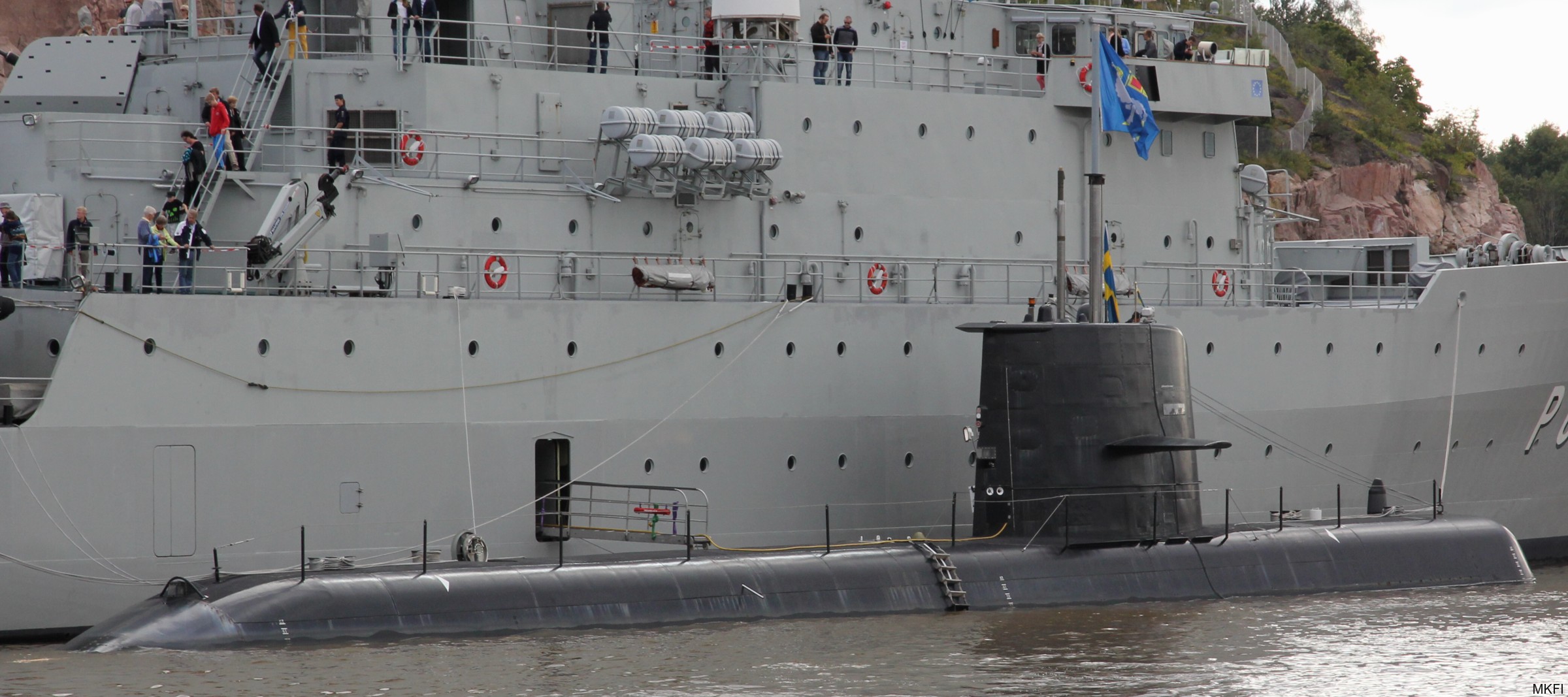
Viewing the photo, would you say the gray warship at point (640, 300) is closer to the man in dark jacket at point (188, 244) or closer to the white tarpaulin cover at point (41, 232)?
the white tarpaulin cover at point (41, 232)

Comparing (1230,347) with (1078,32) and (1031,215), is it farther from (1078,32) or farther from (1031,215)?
(1078,32)

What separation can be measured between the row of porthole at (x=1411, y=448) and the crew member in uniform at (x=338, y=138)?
10.6 metres

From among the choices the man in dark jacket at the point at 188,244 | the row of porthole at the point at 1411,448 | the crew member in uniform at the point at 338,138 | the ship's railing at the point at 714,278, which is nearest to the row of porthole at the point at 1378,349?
the ship's railing at the point at 714,278

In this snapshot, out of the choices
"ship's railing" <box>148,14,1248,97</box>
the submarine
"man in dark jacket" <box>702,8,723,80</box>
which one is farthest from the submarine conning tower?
"man in dark jacket" <box>702,8,723,80</box>

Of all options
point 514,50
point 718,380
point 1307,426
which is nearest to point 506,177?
point 514,50

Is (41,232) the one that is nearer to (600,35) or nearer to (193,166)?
(193,166)

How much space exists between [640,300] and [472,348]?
209 centimetres

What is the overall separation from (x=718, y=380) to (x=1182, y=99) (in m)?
8.00

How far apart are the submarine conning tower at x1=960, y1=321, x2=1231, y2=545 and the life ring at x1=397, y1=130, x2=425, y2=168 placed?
5.86m

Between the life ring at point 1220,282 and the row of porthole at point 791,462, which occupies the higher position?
the life ring at point 1220,282

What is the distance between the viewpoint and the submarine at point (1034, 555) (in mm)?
Answer: 15289

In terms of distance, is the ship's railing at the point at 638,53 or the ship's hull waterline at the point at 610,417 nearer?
the ship's hull waterline at the point at 610,417

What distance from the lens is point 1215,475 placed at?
816 inches

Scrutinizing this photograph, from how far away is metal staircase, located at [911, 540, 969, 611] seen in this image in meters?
16.7
